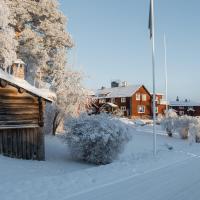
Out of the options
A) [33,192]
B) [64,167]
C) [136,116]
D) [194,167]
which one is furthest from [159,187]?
[136,116]

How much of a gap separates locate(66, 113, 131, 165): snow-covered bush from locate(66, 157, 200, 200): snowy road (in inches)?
217

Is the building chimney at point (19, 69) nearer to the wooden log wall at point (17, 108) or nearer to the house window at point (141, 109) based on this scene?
the wooden log wall at point (17, 108)

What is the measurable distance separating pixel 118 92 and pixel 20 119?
6372 cm

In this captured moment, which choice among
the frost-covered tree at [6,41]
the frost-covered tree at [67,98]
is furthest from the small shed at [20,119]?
the frost-covered tree at [67,98]

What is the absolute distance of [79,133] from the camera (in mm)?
21016

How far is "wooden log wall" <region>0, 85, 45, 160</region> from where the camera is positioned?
62.5ft

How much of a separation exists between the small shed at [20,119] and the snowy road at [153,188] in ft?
24.1

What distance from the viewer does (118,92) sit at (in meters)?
83.0

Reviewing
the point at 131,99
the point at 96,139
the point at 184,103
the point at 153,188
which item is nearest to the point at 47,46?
the point at 96,139

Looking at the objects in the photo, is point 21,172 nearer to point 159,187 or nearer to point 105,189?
point 105,189

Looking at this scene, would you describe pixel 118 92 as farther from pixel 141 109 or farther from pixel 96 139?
pixel 96 139

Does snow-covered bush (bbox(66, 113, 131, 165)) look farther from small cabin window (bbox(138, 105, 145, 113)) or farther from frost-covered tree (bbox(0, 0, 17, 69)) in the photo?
small cabin window (bbox(138, 105, 145, 113))

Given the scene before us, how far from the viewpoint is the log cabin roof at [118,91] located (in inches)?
3177

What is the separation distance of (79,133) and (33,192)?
1055 centimetres
